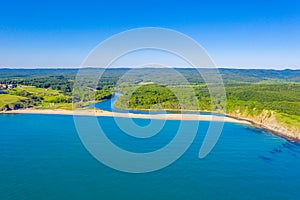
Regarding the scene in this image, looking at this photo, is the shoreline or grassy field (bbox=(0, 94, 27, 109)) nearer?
the shoreline

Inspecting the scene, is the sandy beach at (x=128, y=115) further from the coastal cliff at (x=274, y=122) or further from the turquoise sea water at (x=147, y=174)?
the turquoise sea water at (x=147, y=174)

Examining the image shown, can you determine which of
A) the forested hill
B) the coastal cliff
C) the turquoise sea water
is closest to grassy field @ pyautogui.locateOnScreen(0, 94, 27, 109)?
the turquoise sea water

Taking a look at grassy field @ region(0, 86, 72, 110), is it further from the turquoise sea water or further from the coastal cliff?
the coastal cliff

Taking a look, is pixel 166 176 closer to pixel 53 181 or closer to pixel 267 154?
pixel 53 181

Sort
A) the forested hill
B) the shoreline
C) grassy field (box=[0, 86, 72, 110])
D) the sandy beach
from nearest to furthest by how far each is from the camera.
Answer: the shoreline
the sandy beach
grassy field (box=[0, 86, 72, 110])
the forested hill

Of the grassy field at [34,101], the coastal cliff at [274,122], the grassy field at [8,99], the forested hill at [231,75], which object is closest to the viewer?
the coastal cliff at [274,122]

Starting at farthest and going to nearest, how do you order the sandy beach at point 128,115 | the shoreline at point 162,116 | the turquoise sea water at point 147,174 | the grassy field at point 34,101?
the grassy field at point 34,101, the sandy beach at point 128,115, the shoreline at point 162,116, the turquoise sea water at point 147,174

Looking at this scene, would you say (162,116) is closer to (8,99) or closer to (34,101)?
(34,101)

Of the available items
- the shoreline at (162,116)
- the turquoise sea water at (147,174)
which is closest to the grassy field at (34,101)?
the shoreline at (162,116)
